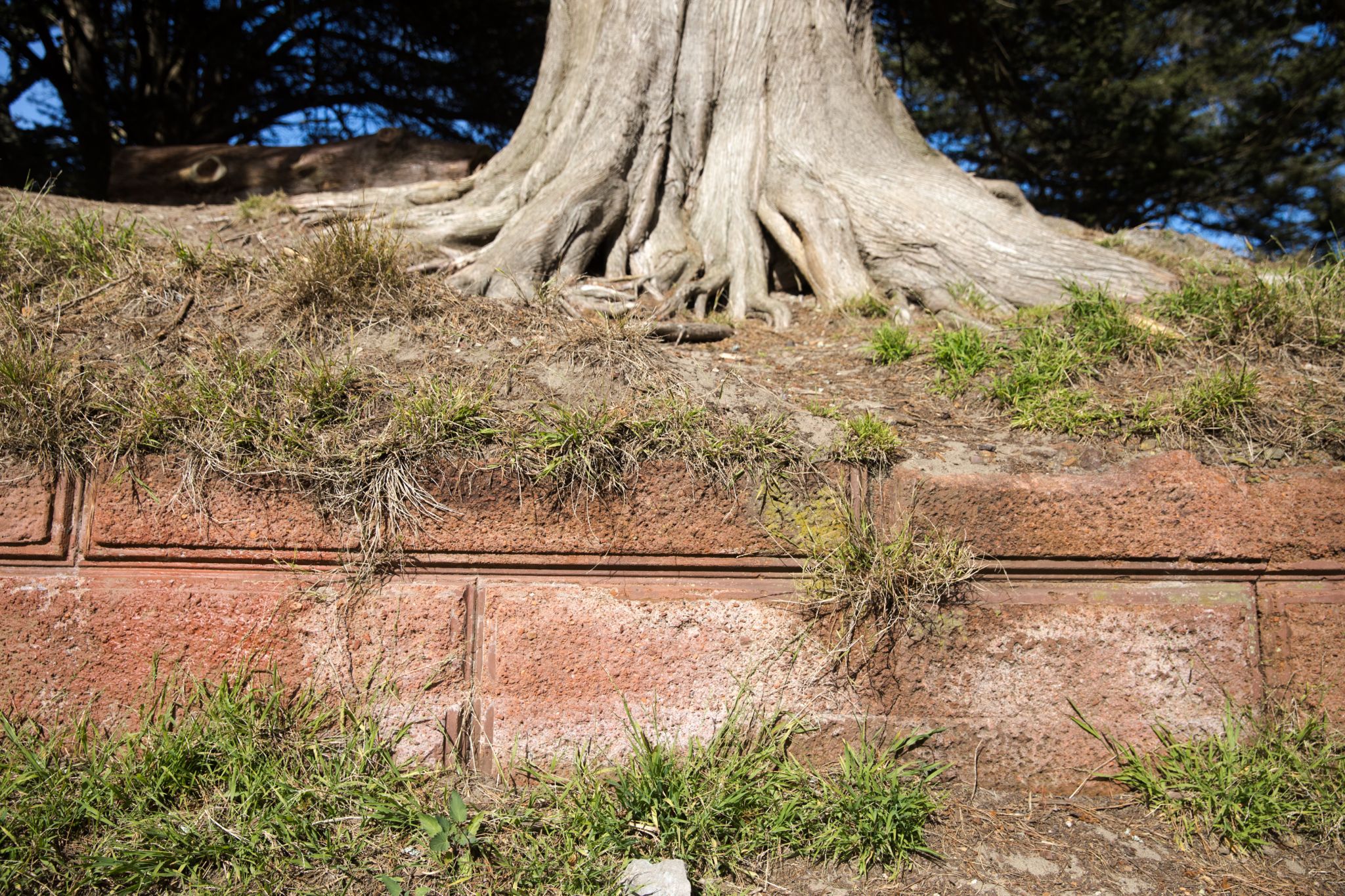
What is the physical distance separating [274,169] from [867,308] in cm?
373

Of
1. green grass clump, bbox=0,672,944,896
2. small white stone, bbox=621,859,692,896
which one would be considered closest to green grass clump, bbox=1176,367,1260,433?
green grass clump, bbox=0,672,944,896

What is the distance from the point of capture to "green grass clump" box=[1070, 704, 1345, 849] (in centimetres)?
244

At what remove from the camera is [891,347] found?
3.32 meters

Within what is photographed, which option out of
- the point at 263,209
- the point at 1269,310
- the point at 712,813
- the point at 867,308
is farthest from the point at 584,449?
the point at 1269,310

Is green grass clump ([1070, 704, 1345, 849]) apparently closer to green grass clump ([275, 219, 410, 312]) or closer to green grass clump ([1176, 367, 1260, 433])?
green grass clump ([1176, 367, 1260, 433])

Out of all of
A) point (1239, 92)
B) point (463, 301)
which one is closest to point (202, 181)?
point (463, 301)

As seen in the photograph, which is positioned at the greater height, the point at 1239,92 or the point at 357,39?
the point at 1239,92

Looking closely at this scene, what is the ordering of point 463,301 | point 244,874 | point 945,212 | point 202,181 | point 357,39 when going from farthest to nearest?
point 357,39
point 202,181
point 945,212
point 463,301
point 244,874

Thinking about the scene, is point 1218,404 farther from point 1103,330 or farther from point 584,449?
point 584,449

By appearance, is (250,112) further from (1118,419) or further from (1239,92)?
(1239,92)

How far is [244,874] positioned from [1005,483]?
2282 mm

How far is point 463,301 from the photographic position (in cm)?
323

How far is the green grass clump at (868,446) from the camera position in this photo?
2.66 metres

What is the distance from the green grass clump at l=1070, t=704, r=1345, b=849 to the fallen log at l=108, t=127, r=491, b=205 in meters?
4.53
